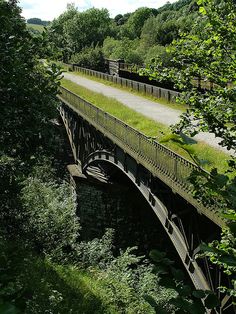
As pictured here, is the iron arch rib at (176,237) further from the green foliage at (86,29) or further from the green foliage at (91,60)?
the green foliage at (86,29)

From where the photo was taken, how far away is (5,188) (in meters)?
8.95

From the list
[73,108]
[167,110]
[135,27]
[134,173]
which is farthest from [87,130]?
[135,27]

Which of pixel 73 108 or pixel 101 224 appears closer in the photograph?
pixel 101 224

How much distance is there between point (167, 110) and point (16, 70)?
17.9m

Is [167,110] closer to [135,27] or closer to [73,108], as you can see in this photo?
[73,108]

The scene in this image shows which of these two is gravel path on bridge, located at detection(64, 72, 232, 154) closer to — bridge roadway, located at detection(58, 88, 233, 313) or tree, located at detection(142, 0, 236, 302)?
bridge roadway, located at detection(58, 88, 233, 313)

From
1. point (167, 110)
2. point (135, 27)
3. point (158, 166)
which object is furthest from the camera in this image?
point (135, 27)

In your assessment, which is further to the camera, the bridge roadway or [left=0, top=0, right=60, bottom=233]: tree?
the bridge roadway

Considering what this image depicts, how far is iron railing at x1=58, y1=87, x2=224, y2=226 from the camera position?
11.2 metres

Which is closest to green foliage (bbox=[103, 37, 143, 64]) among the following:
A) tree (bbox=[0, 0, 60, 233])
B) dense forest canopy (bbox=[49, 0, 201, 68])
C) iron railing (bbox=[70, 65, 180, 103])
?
dense forest canopy (bbox=[49, 0, 201, 68])

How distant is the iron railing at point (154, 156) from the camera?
11234mm

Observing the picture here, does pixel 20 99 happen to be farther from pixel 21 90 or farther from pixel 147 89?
pixel 147 89

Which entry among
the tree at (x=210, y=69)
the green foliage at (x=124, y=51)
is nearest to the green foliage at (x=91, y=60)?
the green foliage at (x=124, y=51)

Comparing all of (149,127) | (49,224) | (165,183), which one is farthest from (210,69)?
(49,224)
